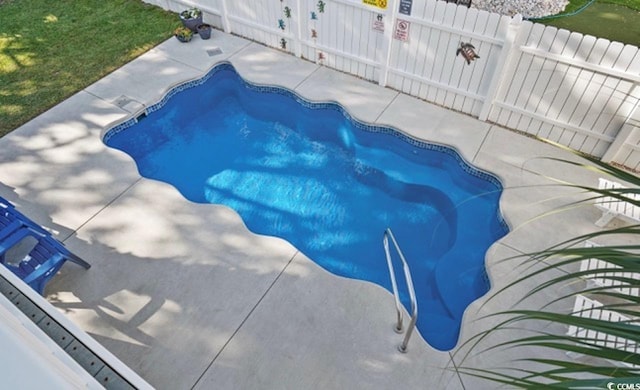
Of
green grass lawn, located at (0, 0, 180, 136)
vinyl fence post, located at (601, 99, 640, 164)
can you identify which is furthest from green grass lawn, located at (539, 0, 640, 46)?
green grass lawn, located at (0, 0, 180, 136)

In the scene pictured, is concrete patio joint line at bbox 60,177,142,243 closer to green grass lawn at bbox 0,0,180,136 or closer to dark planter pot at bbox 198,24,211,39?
green grass lawn at bbox 0,0,180,136

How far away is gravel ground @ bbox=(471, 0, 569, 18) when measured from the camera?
359 inches

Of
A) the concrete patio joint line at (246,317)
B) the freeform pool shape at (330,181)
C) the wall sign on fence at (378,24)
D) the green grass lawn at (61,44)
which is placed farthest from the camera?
the green grass lawn at (61,44)

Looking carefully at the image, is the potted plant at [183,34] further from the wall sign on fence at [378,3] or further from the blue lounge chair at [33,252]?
the blue lounge chair at [33,252]

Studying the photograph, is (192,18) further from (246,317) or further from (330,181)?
(246,317)

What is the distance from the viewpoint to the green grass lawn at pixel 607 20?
842 cm

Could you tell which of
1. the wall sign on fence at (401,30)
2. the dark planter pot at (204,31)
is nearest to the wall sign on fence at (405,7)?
the wall sign on fence at (401,30)

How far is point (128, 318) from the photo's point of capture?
13.6 ft

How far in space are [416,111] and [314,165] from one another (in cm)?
189

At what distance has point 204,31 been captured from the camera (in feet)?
25.3

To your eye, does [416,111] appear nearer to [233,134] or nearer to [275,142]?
[275,142]

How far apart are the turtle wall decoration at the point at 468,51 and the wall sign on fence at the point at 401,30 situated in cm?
81

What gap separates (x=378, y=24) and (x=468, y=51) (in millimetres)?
1428

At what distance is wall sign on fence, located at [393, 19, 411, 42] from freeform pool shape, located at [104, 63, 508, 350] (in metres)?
1.40
